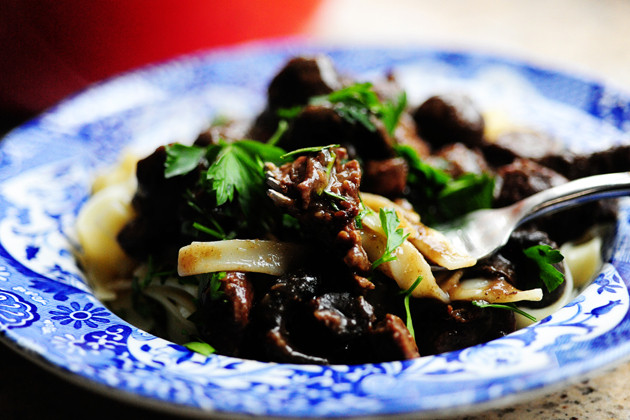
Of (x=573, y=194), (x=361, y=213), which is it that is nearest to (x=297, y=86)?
(x=361, y=213)

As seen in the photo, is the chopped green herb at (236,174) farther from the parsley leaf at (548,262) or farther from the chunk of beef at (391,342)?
the parsley leaf at (548,262)

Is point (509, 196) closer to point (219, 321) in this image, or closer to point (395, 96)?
point (395, 96)

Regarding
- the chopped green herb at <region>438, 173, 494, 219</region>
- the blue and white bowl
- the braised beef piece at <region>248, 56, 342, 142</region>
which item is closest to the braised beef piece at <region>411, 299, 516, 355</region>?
the blue and white bowl

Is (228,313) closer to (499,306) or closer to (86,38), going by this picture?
(499,306)

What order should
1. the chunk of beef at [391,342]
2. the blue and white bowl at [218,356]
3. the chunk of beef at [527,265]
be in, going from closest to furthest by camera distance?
the blue and white bowl at [218,356]
the chunk of beef at [391,342]
the chunk of beef at [527,265]

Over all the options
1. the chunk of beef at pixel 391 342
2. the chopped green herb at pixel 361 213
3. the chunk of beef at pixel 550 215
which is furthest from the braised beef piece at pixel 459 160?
the chunk of beef at pixel 391 342

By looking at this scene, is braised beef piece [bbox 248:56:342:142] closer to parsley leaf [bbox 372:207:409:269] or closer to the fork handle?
parsley leaf [bbox 372:207:409:269]

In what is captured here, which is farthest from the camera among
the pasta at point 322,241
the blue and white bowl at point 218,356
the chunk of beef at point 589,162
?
the chunk of beef at point 589,162
